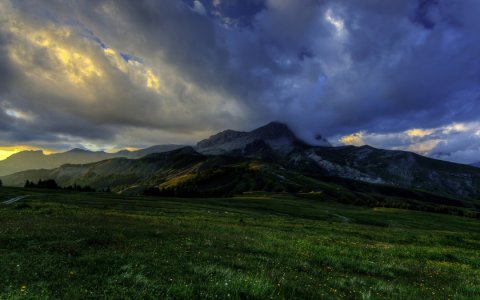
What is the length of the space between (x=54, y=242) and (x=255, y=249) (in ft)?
37.6

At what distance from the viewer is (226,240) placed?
75.2 feet

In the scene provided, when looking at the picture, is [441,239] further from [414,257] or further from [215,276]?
[215,276]

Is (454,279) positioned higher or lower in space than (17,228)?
lower

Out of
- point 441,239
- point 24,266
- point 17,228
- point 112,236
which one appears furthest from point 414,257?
point 17,228

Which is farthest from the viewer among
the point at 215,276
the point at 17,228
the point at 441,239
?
the point at 441,239

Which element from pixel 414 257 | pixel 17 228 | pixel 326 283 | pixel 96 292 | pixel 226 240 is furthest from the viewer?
pixel 414 257

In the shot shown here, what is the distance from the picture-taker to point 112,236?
19719 mm

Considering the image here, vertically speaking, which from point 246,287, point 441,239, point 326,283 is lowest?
point 441,239

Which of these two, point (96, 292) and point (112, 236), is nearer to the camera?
point (96, 292)

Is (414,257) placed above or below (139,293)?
below

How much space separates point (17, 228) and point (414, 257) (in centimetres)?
2939

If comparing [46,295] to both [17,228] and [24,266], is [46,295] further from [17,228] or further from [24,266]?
[17,228]

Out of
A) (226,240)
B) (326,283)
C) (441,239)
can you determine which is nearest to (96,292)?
(326,283)

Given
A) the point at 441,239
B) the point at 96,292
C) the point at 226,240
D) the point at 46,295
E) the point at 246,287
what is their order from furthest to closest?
1. the point at 441,239
2. the point at 226,240
3. the point at 246,287
4. the point at 96,292
5. the point at 46,295
